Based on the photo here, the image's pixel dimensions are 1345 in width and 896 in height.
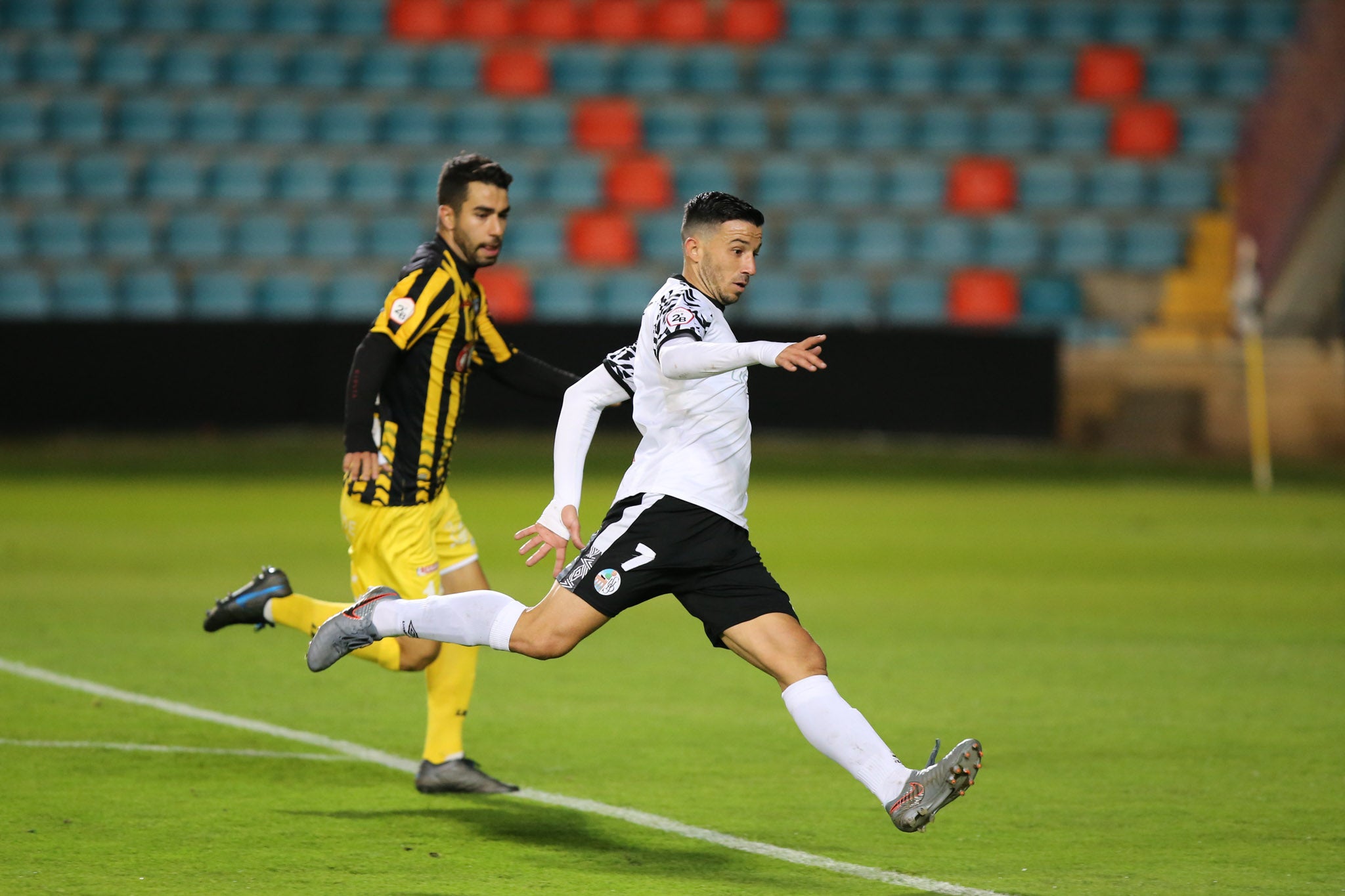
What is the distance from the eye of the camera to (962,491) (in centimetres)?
1620

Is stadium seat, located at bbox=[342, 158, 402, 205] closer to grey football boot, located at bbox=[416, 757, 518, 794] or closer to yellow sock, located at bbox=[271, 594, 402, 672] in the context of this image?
yellow sock, located at bbox=[271, 594, 402, 672]

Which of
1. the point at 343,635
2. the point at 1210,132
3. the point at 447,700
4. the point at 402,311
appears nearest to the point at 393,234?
the point at 1210,132

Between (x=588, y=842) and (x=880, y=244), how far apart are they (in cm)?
1914

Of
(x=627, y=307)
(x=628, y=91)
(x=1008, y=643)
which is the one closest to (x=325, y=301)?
(x=627, y=307)

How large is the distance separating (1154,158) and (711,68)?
21.1 feet

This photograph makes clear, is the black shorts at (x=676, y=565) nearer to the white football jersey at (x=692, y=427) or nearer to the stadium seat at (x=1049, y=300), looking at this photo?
the white football jersey at (x=692, y=427)

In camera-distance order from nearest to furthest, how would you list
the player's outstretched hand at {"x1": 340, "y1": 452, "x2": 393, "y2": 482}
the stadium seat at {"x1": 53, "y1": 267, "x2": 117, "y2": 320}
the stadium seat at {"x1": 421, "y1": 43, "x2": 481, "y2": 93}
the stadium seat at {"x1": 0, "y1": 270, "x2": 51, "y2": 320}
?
the player's outstretched hand at {"x1": 340, "y1": 452, "x2": 393, "y2": 482} → the stadium seat at {"x1": 0, "y1": 270, "x2": 51, "y2": 320} → the stadium seat at {"x1": 53, "y1": 267, "x2": 117, "y2": 320} → the stadium seat at {"x1": 421, "y1": 43, "x2": 481, "y2": 93}

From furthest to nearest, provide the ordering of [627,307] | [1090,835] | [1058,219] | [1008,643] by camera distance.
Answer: [1058,219]
[627,307]
[1008,643]
[1090,835]

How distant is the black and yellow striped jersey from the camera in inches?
231

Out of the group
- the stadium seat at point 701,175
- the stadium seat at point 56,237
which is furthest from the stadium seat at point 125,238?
the stadium seat at point 701,175

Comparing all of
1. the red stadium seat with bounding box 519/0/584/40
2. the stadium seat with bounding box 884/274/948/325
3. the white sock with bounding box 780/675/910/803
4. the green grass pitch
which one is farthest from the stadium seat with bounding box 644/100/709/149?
the white sock with bounding box 780/675/910/803

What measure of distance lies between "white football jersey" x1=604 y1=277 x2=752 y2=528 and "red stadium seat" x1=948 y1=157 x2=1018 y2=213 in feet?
65.6

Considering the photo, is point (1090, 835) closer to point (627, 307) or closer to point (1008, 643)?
point (1008, 643)

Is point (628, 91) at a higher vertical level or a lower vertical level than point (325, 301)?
higher
